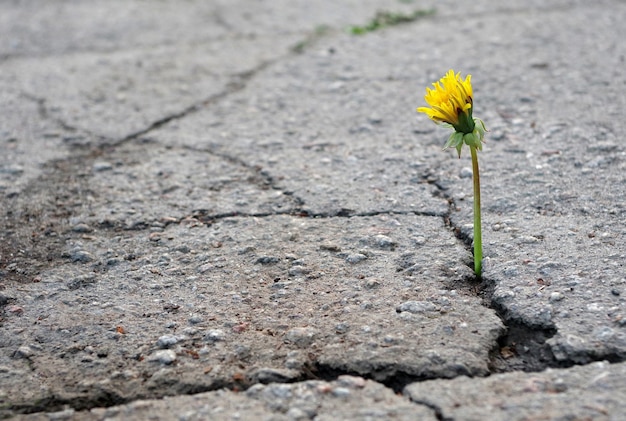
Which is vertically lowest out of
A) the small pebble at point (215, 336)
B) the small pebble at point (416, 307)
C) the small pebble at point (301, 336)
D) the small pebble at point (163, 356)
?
the small pebble at point (163, 356)

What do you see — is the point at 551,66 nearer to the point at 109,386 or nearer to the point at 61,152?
the point at 61,152

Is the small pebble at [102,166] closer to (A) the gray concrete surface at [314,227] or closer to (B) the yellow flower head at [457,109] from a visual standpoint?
(A) the gray concrete surface at [314,227]

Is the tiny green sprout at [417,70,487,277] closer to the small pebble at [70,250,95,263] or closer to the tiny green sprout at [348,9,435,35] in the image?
the small pebble at [70,250,95,263]

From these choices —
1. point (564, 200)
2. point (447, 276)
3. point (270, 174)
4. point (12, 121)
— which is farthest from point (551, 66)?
point (12, 121)

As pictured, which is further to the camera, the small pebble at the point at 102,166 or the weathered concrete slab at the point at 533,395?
the small pebble at the point at 102,166

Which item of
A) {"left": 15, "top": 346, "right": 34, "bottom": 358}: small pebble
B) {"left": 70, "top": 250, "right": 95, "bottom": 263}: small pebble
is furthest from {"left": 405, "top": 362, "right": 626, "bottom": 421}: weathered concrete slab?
{"left": 70, "top": 250, "right": 95, "bottom": 263}: small pebble

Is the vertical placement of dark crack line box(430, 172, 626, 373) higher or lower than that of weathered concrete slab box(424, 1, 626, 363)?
lower

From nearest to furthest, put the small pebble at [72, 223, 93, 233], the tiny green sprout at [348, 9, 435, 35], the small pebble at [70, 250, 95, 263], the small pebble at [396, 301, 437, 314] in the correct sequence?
1. the small pebble at [396, 301, 437, 314]
2. the small pebble at [70, 250, 95, 263]
3. the small pebble at [72, 223, 93, 233]
4. the tiny green sprout at [348, 9, 435, 35]

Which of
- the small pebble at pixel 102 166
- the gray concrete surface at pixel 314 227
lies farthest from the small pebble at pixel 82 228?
the small pebble at pixel 102 166
